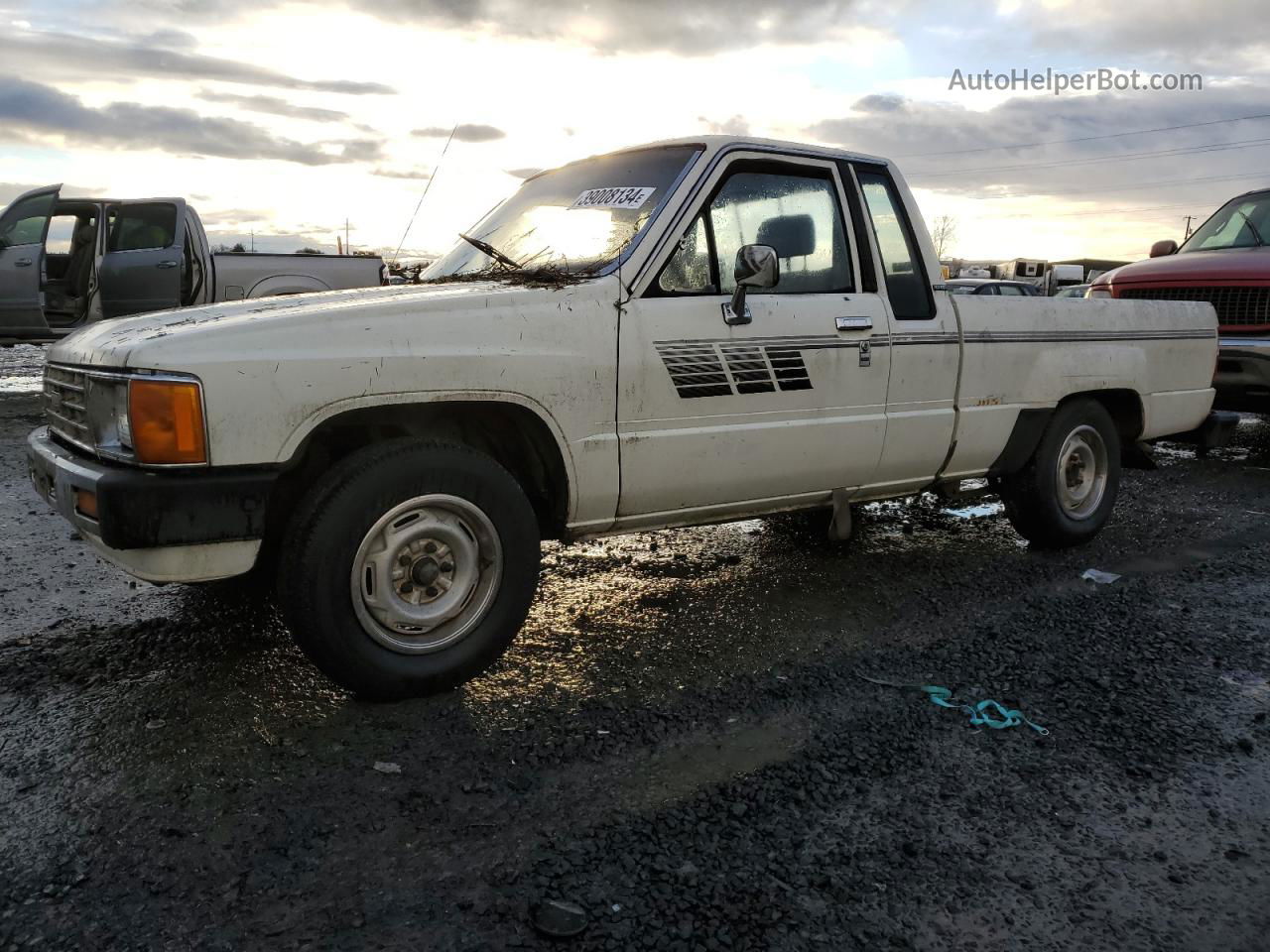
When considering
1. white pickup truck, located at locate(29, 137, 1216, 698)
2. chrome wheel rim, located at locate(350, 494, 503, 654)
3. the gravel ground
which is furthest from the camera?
chrome wheel rim, located at locate(350, 494, 503, 654)

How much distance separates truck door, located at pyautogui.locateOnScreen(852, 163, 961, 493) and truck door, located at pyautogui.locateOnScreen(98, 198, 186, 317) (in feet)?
29.7

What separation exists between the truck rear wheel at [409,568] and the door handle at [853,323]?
5.35ft

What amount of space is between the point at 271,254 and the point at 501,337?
9233 mm

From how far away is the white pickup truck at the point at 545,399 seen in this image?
292 centimetres

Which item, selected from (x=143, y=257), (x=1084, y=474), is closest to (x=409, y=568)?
(x=1084, y=474)

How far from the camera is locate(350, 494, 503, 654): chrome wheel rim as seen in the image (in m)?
3.13

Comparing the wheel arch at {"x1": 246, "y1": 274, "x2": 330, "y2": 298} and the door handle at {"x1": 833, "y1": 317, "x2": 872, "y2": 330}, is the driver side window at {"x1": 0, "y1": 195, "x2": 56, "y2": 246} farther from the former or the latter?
the door handle at {"x1": 833, "y1": 317, "x2": 872, "y2": 330}

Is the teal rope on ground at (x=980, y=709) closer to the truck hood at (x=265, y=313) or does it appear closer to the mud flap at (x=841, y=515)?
the mud flap at (x=841, y=515)

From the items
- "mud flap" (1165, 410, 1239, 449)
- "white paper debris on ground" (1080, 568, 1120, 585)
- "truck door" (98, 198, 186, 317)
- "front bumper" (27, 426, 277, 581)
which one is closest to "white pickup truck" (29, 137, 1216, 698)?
"front bumper" (27, 426, 277, 581)

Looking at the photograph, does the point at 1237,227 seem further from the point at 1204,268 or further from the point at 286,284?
the point at 286,284

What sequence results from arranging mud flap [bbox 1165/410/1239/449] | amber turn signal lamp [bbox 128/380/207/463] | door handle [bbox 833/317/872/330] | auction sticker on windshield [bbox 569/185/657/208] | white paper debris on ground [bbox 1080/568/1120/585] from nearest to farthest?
amber turn signal lamp [bbox 128/380/207/463] < auction sticker on windshield [bbox 569/185/657/208] < door handle [bbox 833/317/872/330] < white paper debris on ground [bbox 1080/568/1120/585] < mud flap [bbox 1165/410/1239/449]

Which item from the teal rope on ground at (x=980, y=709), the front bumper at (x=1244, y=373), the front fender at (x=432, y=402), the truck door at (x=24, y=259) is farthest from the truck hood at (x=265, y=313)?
the truck door at (x=24, y=259)

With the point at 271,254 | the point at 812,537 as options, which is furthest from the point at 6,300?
the point at 812,537

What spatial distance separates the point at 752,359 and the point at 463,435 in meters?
1.17
